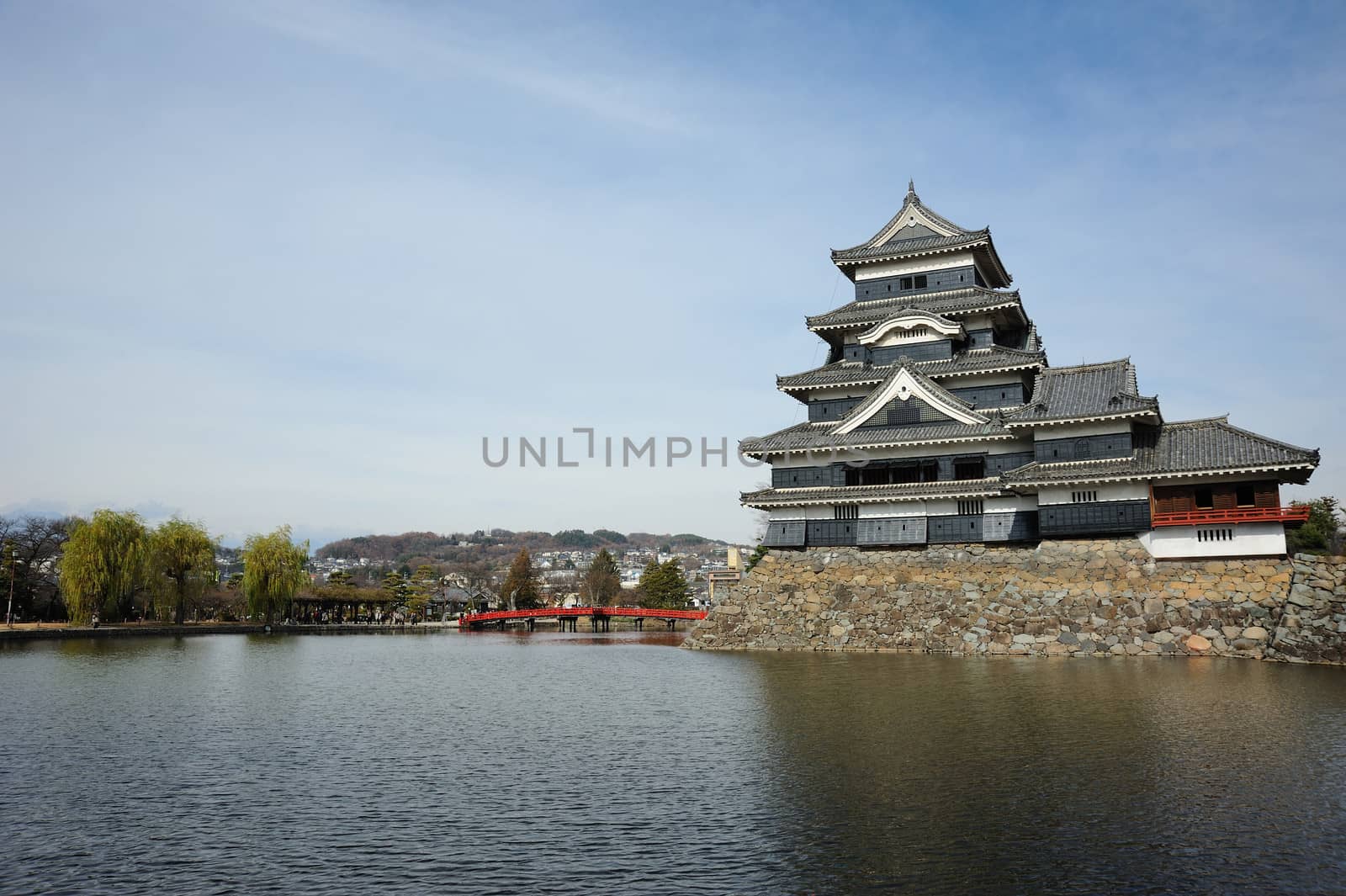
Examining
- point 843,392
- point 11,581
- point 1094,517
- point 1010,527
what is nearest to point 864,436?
point 843,392

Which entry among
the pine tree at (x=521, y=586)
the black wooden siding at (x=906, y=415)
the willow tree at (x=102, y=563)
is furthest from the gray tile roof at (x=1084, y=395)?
the pine tree at (x=521, y=586)

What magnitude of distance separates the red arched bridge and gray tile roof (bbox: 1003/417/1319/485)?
2772 centimetres

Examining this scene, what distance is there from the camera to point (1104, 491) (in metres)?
32.4

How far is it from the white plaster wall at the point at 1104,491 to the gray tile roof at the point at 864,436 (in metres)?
2.74

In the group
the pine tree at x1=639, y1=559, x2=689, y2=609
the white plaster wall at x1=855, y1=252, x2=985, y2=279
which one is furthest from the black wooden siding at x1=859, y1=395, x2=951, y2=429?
the pine tree at x1=639, y1=559, x2=689, y2=609

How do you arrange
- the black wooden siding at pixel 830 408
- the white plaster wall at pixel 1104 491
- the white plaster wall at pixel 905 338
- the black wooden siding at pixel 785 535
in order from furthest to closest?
the black wooden siding at pixel 830 408, the white plaster wall at pixel 905 338, the black wooden siding at pixel 785 535, the white plaster wall at pixel 1104 491

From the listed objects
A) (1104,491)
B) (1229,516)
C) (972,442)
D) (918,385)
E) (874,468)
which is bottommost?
(1229,516)

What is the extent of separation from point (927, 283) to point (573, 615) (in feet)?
123

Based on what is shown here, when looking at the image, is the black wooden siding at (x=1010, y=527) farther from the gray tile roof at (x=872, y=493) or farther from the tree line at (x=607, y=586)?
the tree line at (x=607, y=586)

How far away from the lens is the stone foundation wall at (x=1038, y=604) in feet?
90.5

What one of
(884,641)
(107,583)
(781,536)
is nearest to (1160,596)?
(884,641)

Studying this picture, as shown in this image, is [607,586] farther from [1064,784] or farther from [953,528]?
[1064,784]

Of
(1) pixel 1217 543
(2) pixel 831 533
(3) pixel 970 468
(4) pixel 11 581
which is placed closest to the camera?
(1) pixel 1217 543

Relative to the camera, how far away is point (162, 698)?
23500mm
